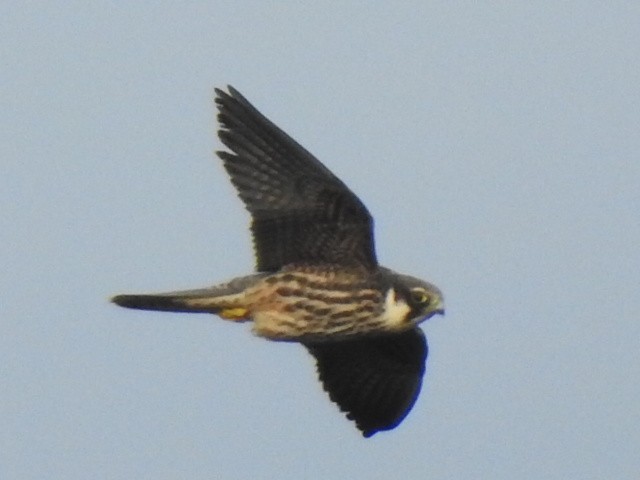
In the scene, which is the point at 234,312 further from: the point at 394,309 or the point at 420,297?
the point at 420,297

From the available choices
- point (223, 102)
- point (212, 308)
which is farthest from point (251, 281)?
point (223, 102)

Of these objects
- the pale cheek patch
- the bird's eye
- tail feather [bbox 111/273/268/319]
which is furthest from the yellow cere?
the bird's eye

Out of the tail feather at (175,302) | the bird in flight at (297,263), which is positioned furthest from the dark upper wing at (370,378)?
the tail feather at (175,302)

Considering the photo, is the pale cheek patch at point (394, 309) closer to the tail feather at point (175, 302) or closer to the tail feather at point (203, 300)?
the tail feather at point (203, 300)

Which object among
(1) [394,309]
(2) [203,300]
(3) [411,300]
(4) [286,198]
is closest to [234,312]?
(2) [203,300]

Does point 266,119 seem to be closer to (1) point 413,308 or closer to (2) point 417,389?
(1) point 413,308

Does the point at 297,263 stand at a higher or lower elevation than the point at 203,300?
higher
